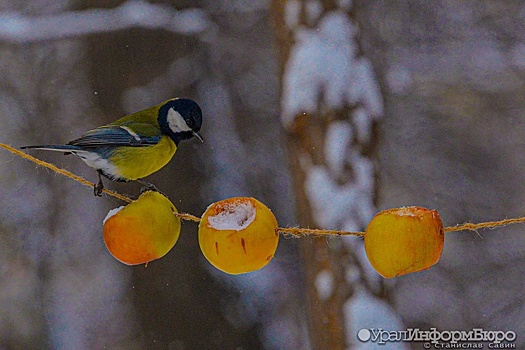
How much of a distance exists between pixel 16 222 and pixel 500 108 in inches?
80.2

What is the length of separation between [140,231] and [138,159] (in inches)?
8.3

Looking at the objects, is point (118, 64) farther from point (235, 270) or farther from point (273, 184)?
point (235, 270)

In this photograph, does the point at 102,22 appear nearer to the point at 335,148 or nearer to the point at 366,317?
the point at 335,148

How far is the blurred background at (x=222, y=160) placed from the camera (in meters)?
2.44

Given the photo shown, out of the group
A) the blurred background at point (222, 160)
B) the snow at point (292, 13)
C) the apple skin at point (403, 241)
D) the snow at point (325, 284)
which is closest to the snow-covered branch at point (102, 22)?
the blurred background at point (222, 160)

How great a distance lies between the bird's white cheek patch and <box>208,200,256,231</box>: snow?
0.91ft

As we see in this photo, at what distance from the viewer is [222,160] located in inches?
97.1

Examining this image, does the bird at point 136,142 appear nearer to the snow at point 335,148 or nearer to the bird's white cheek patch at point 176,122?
the bird's white cheek patch at point 176,122

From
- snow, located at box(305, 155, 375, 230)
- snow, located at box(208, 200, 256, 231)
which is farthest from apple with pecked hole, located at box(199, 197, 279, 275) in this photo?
snow, located at box(305, 155, 375, 230)

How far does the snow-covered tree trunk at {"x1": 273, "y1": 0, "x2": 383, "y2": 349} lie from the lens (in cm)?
164

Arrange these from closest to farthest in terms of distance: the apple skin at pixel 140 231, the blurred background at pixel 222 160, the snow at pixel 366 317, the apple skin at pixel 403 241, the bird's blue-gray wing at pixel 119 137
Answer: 1. the apple skin at pixel 403 241
2. the apple skin at pixel 140 231
3. the bird's blue-gray wing at pixel 119 137
4. the snow at pixel 366 317
5. the blurred background at pixel 222 160

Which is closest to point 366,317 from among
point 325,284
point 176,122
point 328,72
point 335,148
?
point 325,284

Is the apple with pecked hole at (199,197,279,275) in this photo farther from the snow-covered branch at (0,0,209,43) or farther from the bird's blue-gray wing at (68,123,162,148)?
the snow-covered branch at (0,0,209,43)

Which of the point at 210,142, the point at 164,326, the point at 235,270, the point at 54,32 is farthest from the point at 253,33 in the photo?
the point at 235,270
